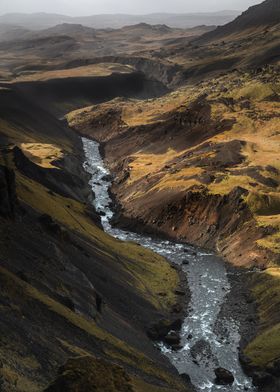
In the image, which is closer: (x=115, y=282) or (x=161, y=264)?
(x=115, y=282)

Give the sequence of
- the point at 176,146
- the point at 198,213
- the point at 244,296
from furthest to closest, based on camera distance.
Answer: the point at 176,146
the point at 198,213
the point at 244,296

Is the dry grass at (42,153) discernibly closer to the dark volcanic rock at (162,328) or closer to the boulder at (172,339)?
the dark volcanic rock at (162,328)

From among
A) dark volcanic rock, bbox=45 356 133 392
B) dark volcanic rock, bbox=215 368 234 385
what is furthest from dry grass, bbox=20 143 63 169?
dark volcanic rock, bbox=45 356 133 392

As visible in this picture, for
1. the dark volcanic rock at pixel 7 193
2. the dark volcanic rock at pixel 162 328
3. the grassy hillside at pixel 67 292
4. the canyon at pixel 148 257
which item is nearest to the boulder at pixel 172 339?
the canyon at pixel 148 257

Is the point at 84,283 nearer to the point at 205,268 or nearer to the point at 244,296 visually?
the point at 244,296

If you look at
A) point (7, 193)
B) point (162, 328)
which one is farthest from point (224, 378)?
point (7, 193)

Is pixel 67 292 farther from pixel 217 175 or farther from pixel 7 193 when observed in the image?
pixel 217 175

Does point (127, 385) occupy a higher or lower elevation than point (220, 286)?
higher

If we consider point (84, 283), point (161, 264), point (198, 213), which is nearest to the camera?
point (84, 283)

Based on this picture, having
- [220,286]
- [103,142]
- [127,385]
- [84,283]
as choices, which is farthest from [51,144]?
[127,385]
